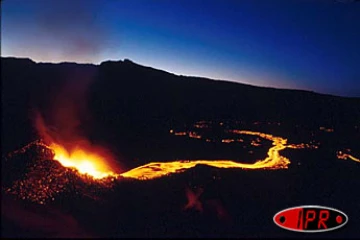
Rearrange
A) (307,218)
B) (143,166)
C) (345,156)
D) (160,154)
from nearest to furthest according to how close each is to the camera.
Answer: (307,218), (143,166), (160,154), (345,156)

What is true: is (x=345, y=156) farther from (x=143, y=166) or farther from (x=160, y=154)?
(x=143, y=166)

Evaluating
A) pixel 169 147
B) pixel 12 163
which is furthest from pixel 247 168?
pixel 12 163

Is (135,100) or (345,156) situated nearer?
(135,100)

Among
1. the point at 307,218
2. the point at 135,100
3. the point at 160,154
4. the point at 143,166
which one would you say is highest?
the point at 135,100

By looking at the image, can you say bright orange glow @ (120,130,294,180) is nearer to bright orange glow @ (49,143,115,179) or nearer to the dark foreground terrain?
the dark foreground terrain

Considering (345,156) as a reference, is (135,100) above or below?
above

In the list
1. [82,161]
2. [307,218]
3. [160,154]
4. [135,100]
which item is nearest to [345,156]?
[307,218]

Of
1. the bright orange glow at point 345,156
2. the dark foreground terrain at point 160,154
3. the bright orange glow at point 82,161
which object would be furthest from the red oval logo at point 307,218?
the bright orange glow at point 82,161

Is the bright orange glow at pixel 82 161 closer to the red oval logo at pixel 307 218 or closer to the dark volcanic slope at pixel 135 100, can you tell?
the dark volcanic slope at pixel 135 100
